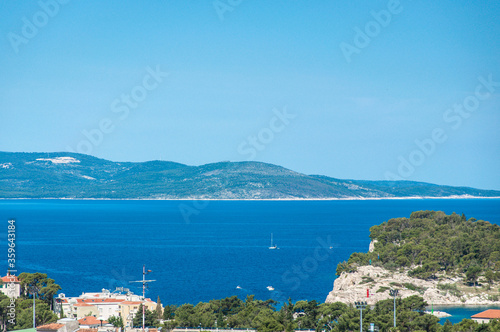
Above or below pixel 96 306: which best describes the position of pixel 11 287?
above

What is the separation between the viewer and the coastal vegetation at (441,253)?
6500 cm

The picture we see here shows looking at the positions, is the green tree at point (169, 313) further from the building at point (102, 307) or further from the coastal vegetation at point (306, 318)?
the building at point (102, 307)

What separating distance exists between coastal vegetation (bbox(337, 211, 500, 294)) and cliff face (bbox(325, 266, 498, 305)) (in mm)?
931

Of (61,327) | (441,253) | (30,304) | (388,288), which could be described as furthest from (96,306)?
(441,253)

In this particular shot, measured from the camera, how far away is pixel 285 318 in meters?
42.3

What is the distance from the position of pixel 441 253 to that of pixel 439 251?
1.13 ft

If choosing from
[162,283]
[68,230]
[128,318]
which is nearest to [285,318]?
[128,318]

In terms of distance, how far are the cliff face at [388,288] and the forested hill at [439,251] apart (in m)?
1.77

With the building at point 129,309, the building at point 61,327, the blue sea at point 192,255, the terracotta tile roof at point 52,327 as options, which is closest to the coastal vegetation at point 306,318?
the building at point 129,309

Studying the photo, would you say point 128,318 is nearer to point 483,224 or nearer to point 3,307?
point 3,307

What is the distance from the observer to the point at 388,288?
198ft

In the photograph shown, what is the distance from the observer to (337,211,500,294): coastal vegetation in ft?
213

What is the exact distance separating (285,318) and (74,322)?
13934mm

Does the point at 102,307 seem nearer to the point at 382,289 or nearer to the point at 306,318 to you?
the point at 306,318
